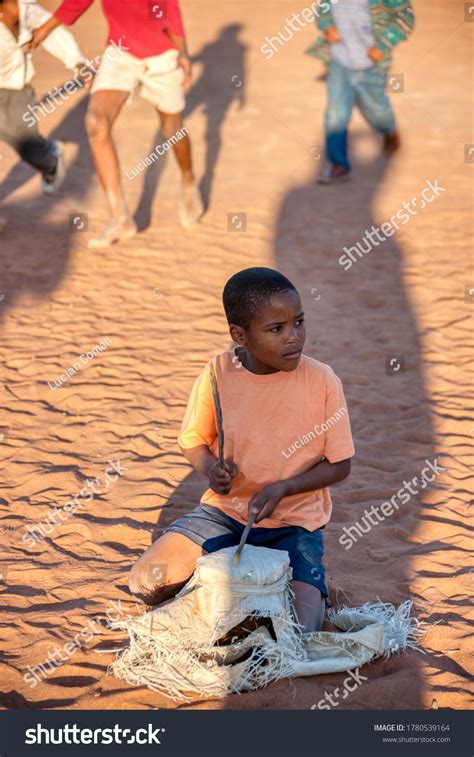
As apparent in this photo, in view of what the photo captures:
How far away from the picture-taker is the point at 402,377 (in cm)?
540

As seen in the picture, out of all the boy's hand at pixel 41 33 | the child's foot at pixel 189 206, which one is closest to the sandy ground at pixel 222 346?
A: the child's foot at pixel 189 206

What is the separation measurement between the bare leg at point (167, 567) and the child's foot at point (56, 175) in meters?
4.69

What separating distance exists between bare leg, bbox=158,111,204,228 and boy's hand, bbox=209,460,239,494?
436 cm

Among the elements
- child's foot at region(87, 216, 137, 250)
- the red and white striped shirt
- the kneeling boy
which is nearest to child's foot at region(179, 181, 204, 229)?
child's foot at region(87, 216, 137, 250)

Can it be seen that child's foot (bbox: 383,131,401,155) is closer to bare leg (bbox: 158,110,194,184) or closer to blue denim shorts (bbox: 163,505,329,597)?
bare leg (bbox: 158,110,194,184)

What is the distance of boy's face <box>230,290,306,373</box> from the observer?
3.03 m

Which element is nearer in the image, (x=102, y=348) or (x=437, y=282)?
(x=102, y=348)

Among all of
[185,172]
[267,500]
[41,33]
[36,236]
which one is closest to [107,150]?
[185,172]

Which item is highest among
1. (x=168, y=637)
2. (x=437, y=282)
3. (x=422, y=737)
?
(x=168, y=637)

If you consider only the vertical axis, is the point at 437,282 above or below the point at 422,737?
below

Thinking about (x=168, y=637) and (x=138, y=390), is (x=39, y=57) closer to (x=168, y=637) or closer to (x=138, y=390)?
(x=138, y=390)

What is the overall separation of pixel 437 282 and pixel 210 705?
13.9 feet

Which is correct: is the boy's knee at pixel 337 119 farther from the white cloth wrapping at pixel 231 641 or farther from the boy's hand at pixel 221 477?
the white cloth wrapping at pixel 231 641

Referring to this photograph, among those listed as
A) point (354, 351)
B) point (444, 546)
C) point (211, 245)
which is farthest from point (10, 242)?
point (444, 546)
